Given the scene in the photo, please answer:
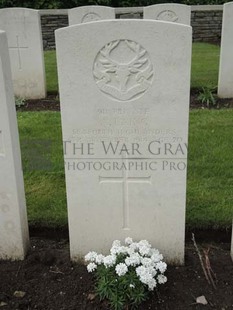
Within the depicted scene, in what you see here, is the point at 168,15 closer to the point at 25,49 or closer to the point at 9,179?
the point at 25,49

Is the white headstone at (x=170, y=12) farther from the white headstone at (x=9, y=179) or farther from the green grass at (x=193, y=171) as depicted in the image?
the white headstone at (x=9, y=179)

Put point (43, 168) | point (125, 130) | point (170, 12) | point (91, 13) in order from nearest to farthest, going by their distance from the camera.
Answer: point (125, 130)
point (43, 168)
point (170, 12)
point (91, 13)

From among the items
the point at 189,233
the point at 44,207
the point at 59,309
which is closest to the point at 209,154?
the point at 189,233

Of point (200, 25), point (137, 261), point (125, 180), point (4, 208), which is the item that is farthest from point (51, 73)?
point (200, 25)

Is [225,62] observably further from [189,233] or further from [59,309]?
[59,309]

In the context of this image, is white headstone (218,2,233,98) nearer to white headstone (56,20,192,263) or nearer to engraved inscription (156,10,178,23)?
engraved inscription (156,10,178,23)

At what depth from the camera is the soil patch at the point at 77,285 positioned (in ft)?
8.76

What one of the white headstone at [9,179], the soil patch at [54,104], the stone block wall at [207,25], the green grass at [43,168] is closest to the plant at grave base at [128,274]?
the white headstone at [9,179]

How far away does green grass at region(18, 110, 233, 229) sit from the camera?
11.7 ft

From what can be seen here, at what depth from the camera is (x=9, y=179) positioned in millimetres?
2838

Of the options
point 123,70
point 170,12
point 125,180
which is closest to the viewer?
point 123,70

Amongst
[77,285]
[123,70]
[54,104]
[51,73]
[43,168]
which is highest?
[123,70]

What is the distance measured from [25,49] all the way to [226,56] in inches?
136

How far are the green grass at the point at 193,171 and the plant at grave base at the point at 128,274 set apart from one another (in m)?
0.85
